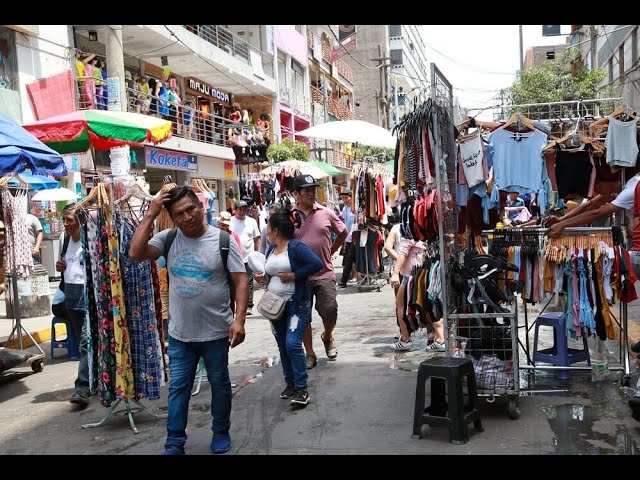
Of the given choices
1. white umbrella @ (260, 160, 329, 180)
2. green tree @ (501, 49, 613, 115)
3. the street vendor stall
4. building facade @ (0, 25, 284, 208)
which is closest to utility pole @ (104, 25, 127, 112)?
building facade @ (0, 25, 284, 208)

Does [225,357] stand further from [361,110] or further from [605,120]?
[361,110]

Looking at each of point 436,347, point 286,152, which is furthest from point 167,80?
point 436,347

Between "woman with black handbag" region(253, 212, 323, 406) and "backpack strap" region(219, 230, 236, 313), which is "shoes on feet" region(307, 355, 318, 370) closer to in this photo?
"woman with black handbag" region(253, 212, 323, 406)

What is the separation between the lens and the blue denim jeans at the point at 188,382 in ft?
14.8

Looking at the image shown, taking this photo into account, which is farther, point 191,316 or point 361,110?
point 361,110

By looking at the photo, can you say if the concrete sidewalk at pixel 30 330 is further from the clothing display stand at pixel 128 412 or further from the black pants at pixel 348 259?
the black pants at pixel 348 259

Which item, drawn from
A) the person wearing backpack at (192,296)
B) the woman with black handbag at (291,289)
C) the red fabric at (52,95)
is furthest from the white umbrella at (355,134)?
the person wearing backpack at (192,296)

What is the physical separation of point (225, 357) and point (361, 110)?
5769cm

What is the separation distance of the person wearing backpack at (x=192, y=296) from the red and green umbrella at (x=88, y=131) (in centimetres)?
402

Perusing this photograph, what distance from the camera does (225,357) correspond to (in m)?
4.66

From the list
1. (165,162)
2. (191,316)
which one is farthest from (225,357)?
(165,162)

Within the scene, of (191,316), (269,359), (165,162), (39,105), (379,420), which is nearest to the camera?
(191,316)

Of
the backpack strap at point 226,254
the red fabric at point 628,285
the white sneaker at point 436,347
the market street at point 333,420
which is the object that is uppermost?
the backpack strap at point 226,254
